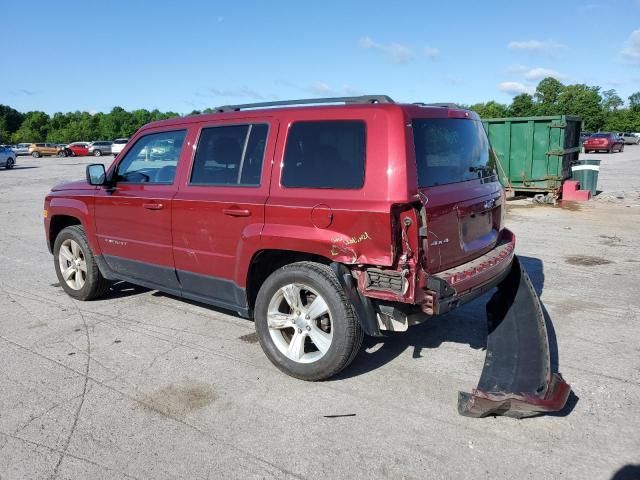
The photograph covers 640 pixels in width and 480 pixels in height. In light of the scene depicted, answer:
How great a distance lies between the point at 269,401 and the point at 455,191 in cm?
194

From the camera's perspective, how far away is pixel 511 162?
48.3ft

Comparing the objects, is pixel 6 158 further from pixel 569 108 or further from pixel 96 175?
pixel 569 108

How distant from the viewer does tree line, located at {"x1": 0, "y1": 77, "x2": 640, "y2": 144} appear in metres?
77.4

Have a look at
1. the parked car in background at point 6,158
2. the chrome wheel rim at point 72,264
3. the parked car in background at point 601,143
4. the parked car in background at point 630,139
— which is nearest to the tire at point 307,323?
the chrome wheel rim at point 72,264

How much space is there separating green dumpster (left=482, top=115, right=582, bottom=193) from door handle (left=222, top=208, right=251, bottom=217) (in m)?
11.2

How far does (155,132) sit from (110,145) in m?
55.1

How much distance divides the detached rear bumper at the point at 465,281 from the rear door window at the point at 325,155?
0.84m

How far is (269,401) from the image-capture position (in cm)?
370

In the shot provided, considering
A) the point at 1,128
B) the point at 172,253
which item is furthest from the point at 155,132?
the point at 1,128

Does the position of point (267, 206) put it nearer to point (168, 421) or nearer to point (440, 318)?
point (168, 421)

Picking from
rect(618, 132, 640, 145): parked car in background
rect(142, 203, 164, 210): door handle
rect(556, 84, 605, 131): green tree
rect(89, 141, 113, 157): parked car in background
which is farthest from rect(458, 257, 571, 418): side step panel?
rect(556, 84, 605, 131): green tree

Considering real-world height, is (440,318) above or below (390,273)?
below

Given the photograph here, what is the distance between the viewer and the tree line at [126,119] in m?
77.4

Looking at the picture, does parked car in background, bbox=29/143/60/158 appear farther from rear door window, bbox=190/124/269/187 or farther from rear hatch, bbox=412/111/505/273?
rear hatch, bbox=412/111/505/273
